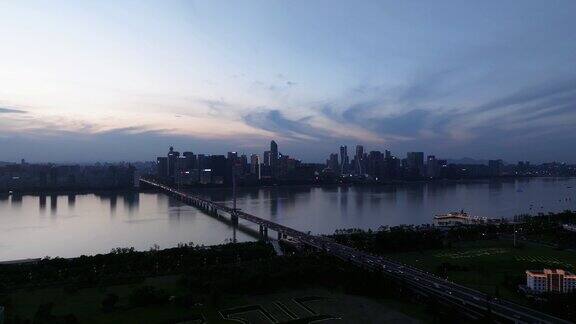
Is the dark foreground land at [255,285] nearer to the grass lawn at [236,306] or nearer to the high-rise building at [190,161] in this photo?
the grass lawn at [236,306]

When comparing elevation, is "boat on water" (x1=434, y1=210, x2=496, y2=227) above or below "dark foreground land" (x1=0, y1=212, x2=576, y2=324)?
above

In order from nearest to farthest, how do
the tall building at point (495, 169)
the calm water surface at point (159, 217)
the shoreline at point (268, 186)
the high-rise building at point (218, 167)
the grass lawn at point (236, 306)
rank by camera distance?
1. the grass lawn at point (236, 306)
2. the calm water surface at point (159, 217)
3. the shoreline at point (268, 186)
4. the high-rise building at point (218, 167)
5. the tall building at point (495, 169)

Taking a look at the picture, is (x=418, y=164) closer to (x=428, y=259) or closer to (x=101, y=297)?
(x=428, y=259)

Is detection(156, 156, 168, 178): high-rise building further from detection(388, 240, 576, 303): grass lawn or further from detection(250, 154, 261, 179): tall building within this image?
detection(388, 240, 576, 303): grass lawn

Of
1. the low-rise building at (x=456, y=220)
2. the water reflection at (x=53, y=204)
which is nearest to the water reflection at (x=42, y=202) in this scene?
the water reflection at (x=53, y=204)

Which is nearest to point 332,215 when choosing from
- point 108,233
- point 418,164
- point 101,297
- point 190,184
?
point 108,233

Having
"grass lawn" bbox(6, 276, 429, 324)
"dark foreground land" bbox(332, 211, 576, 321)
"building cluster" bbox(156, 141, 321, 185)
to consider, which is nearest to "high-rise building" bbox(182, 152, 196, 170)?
"building cluster" bbox(156, 141, 321, 185)

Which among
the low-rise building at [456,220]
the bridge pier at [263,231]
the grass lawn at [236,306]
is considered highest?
the low-rise building at [456,220]
